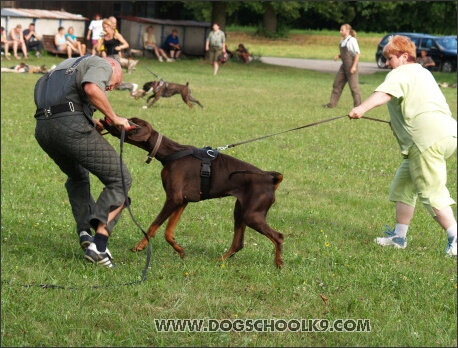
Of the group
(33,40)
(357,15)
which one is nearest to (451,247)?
(33,40)

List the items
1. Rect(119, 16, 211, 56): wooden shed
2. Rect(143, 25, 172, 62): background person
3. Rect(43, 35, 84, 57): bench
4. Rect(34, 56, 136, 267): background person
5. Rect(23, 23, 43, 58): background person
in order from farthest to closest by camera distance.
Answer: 1. Rect(119, 16, 211, 56): wooden shed
2. Rect(143, 25, 172, 62): background person
3. Rect(43, 35, 84, 57): bench
4. Rect(23, 23, 43, 58): background person
5. Rect(34, 56, 136, 267): background person

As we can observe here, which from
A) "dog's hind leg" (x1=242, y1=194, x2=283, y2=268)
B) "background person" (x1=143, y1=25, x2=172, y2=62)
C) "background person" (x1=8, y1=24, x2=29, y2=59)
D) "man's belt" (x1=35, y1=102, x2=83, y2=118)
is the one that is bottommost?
"background person" (x1=143, y1=25, x2=172, y2=62)

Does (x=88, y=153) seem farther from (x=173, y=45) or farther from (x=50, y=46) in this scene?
(x=173, y=45)

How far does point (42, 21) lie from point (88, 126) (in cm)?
3473

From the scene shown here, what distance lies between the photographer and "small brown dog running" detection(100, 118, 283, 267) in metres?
7.29

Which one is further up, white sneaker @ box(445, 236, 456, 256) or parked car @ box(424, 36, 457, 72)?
white sneaker @ box(445, 236, 456, 256)

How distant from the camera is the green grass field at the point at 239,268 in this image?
5.77 metres

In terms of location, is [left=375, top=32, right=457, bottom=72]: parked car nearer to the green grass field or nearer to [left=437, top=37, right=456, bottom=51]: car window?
[left=437, top=37, right=456, bottom=51]: car window

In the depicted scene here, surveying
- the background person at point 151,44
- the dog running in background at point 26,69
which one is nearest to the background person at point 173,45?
the background person at point 151,44

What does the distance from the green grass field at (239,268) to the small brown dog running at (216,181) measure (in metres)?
0.41

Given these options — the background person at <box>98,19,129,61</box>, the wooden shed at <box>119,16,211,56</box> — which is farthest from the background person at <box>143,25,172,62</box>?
the background person at <box>98,19,129,61</box>

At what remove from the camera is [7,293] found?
6.42 meters

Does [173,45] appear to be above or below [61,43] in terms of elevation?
below

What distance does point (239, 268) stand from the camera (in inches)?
288
